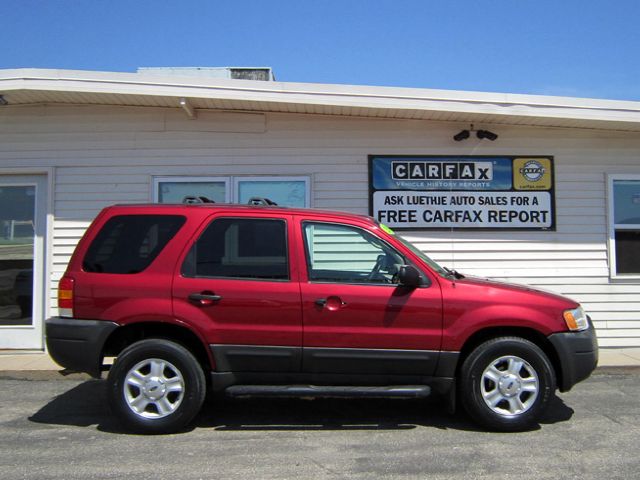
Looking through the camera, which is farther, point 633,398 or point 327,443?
point 633,398

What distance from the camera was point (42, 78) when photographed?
7523mm

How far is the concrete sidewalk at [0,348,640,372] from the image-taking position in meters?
7.25

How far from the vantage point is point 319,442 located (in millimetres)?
4730

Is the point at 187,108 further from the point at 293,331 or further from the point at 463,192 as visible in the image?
the point at 293,331

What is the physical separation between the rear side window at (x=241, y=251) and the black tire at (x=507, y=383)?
1795mm

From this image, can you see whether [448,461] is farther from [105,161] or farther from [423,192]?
[105,161]

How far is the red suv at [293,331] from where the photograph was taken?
Answer: 15.8 feet

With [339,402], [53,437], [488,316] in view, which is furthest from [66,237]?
[488,316]

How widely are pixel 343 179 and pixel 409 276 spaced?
3.74 meters

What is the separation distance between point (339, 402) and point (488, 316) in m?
2.00

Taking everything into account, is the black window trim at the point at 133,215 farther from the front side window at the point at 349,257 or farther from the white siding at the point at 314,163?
the white siding at the point at 314,163

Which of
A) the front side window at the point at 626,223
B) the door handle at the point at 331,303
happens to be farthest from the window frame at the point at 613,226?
the door handle at the point at 331,303

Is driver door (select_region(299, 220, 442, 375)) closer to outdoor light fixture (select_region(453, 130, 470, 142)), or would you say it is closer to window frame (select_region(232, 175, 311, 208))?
window frame (select_region(232, 175, 311, 208))

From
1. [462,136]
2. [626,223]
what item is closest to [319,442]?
[462,136]
